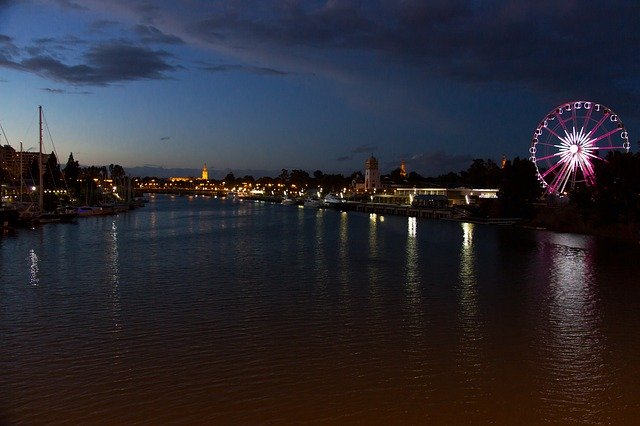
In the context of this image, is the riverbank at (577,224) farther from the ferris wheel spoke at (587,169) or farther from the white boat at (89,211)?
the white boat at (89,211)

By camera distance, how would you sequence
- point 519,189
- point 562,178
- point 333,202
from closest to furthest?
1. point 562,178
2. point 519,189
3. point 333,202

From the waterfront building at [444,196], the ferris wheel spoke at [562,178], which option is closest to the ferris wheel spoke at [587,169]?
the ferris wheel spoke at [562,178]

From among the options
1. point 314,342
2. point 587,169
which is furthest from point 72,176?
point 314,342

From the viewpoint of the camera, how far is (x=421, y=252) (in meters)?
39.0

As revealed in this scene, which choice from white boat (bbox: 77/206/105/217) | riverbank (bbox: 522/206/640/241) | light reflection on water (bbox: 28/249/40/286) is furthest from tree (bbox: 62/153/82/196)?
riverbank (bbox: 522/206/640/241)

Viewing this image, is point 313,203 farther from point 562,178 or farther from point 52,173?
point 562,178

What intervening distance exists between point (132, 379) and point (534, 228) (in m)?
55.1

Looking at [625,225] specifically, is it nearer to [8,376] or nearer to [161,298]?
[161,298]

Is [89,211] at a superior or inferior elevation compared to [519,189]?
inferior

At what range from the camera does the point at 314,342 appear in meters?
15.7

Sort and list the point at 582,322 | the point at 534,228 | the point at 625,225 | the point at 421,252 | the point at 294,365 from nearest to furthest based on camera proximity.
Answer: the point at 294,365 → the point at 582,322 → the point at 421,252 → the point at 625,225 → the point at 534,228

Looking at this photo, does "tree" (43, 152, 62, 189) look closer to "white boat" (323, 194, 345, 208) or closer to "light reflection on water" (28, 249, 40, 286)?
"white boat" (323, 194, 345, 208)

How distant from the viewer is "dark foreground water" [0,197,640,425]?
11.3 metres

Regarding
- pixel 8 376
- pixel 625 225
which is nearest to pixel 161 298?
pixel 8 376
